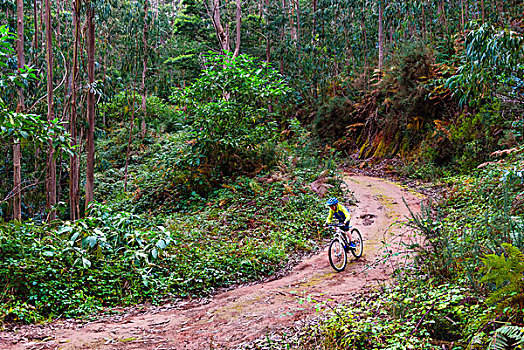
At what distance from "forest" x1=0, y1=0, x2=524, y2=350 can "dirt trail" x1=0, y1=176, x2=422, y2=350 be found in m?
0.29

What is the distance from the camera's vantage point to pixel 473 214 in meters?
7.85

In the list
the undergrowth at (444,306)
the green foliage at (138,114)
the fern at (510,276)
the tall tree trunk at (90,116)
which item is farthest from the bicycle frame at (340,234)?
the green foliage at (138,114)

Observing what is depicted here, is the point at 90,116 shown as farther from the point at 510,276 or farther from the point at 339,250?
the point at 510,276

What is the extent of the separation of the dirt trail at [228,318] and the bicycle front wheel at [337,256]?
0.15 m

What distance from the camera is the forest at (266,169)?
4328 millimetres

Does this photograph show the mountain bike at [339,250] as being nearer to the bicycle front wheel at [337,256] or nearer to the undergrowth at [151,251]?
the bicycle front wheel at [337,256]

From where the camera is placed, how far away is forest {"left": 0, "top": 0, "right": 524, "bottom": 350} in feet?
14.2

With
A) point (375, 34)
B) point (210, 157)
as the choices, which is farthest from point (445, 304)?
point (375, 34)

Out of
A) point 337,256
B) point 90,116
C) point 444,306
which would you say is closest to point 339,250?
point 337,256

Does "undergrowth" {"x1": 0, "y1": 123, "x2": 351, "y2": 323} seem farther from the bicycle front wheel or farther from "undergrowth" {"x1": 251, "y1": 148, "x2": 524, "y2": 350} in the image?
"undergrowth" {"x1": 251, "y1": 148, "x2": 524, "y2": 350}

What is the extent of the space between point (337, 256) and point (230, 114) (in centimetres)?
719

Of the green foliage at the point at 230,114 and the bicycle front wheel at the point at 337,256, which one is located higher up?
the green foliage at the point at 230,114

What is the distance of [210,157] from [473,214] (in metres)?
8.82

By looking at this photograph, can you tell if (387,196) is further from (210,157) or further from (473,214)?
(210,157)
